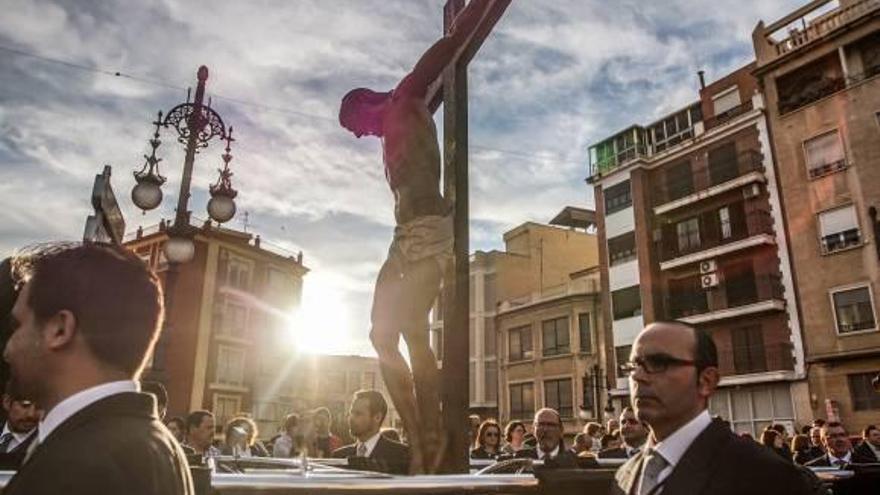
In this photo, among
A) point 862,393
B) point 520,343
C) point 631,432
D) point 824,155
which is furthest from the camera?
point 520,343

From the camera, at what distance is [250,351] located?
1773 inches

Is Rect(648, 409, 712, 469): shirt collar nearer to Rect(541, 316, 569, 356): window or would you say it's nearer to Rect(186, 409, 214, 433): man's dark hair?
Rect(186, 409, 214, 433): man's dark hair

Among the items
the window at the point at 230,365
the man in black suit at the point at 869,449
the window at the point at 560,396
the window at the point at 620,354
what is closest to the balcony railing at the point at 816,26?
the window at the point at 620,354

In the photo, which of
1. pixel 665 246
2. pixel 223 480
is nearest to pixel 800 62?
pixel 665 246

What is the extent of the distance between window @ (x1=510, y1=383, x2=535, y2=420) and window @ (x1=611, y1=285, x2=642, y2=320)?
26.0ft

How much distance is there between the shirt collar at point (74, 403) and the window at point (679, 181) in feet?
104

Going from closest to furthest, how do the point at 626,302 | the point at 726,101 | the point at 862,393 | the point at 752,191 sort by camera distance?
the point at 862,393 < the point at 752,191 < the point at 726,101 < the point at 626,302

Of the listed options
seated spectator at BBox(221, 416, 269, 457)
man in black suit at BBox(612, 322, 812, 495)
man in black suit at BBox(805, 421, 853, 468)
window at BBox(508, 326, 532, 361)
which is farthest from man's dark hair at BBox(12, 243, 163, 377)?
window at BBox(508, 326, 532, 361)

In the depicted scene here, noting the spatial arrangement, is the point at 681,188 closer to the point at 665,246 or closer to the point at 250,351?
the point at 665,246

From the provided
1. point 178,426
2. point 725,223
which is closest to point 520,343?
point 725,223

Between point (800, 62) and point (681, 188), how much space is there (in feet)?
24.5

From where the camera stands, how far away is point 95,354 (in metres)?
1.57

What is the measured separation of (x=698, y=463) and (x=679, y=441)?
0.21 m

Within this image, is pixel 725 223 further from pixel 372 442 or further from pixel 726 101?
pixel 372 442
